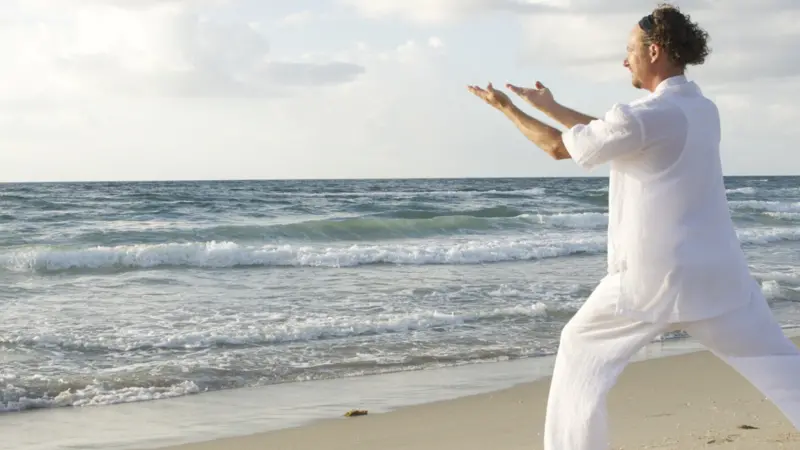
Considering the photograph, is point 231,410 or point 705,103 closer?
point 705,103

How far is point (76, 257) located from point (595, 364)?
15.2 m

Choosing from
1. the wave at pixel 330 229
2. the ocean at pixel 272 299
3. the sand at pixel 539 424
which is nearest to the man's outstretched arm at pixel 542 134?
the sand at pixel 539 424

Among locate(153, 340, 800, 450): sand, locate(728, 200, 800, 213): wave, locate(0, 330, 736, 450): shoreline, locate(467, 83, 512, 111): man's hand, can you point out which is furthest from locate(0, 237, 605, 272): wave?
locate(728, 200, 800, 213): wave

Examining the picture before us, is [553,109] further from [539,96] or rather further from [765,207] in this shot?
[765,207]

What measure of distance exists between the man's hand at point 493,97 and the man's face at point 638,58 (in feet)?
1.31

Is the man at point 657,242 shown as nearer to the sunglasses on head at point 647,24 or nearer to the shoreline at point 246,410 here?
the sunglasses on head at point 647,24

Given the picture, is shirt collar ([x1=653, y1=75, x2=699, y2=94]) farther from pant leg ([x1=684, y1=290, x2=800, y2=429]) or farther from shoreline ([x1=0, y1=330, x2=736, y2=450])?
shoreline ([x1=0, y1=330, x2=736, y2=450])

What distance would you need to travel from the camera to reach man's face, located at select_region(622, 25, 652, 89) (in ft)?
9.03

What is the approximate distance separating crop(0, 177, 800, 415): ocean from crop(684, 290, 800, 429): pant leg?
184 inches

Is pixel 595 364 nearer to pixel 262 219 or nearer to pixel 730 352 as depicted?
pixel 730 352

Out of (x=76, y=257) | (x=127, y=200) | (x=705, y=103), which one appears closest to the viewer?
(x=705, y=103)

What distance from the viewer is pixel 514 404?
6.16m

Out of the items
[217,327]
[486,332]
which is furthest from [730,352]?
[217,327]

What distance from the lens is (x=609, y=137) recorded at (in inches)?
102
